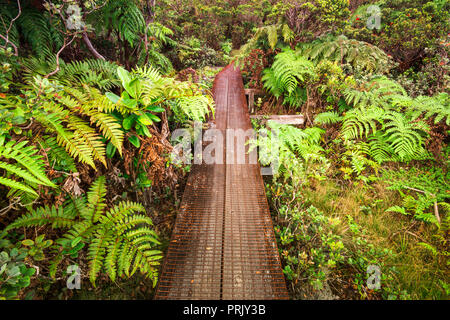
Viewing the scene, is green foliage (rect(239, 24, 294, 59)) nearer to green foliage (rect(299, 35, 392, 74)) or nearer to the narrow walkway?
green foliage (rect(299, 35, 392, 74))

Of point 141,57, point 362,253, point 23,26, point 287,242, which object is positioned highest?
point 141,57

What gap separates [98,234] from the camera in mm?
1581

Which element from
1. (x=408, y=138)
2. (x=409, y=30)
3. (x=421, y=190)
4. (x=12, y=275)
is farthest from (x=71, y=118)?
(x=409, y=30)

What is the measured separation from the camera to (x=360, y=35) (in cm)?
497

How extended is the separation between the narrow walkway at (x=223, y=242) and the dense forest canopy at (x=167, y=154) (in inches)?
9.3

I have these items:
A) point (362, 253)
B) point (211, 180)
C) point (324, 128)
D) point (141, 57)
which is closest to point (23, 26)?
point (141, 57)

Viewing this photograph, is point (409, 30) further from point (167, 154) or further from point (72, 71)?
point (72, 71)

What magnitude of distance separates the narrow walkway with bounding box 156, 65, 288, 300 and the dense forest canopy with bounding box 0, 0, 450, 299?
236mm

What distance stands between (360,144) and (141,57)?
4.02 meters

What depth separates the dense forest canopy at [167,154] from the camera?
1.43 metres

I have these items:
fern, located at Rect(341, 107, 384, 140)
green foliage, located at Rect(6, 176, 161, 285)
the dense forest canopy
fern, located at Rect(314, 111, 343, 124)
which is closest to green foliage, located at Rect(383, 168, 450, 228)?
the dense forest canopy

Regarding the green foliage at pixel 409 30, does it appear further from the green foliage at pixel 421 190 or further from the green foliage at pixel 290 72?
the green foliage at pixel 421 190

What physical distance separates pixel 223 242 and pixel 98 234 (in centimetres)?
113
